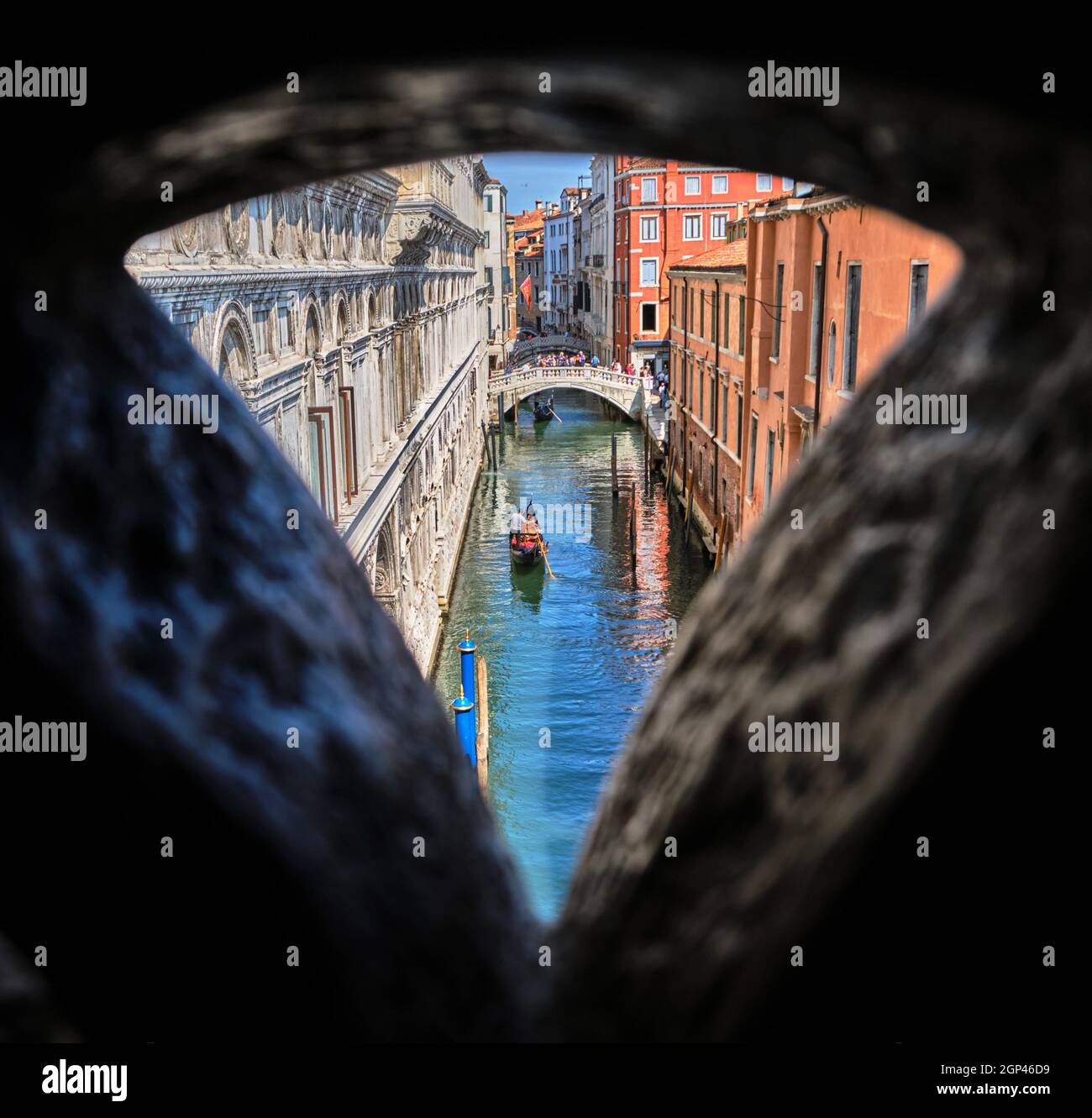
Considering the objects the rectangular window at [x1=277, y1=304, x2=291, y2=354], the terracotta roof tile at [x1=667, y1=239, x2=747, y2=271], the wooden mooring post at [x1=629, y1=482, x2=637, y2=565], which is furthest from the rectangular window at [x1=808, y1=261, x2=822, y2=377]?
the wooden mooring post at [x1=629, y1=482, x2=637, y2=565]

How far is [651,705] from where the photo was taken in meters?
0.98

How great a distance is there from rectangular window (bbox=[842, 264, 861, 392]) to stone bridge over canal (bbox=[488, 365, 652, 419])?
85.7ft

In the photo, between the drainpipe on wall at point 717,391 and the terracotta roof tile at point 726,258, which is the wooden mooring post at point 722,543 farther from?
the terracotta roof tile at point 726,258

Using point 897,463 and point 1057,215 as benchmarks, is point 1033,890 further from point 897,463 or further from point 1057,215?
point 1057,215

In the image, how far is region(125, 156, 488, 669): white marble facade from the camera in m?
6.77

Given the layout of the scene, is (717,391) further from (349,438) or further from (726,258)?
(349,438)

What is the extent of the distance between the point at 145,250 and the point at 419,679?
4.97 metres

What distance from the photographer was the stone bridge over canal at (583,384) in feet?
121

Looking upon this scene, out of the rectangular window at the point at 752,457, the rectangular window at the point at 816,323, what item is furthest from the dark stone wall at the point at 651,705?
the rectangular window at the point at 752,457

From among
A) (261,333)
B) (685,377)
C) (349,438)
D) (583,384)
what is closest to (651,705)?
(261,333)

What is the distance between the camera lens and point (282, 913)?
0.84 meters

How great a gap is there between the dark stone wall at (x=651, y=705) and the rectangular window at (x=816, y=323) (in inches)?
442

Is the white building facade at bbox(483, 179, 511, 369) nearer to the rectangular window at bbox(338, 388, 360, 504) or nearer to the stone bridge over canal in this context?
the stone bridge over canal
